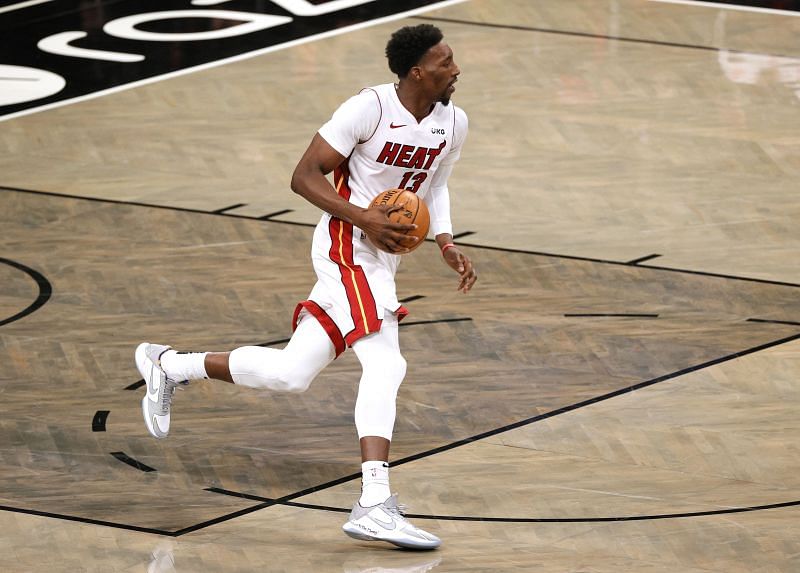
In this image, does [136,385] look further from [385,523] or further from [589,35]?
[589,35]

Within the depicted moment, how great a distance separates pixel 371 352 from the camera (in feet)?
22.0

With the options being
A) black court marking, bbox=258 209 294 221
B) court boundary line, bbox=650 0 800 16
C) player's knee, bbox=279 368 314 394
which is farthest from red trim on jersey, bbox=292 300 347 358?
court boundary line, bbox=650 0 800 16

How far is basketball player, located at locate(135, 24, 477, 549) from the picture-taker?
6.63 m

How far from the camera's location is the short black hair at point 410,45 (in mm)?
6762

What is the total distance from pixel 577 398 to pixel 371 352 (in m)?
1.84

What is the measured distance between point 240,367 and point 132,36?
997cm

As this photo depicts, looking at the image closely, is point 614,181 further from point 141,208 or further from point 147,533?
point 147,533

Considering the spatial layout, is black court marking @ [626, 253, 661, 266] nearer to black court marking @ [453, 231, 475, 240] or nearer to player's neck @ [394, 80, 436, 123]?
black court marking @ [453, 231, 475, 240]

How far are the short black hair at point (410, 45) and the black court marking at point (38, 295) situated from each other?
3378mm

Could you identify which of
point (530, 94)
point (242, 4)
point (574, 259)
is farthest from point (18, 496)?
point (242, 4)

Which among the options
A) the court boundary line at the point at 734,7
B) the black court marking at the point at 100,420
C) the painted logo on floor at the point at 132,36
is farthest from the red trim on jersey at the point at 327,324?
the court boundary line at the point at 734,7

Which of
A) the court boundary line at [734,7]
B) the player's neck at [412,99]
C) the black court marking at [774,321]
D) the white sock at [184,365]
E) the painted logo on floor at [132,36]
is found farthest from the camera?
the court boundary line at [734,7]

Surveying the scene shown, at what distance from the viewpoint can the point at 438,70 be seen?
6.76 m

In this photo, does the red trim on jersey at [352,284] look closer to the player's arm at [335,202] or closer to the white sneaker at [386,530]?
the player's arm at [335,202]
